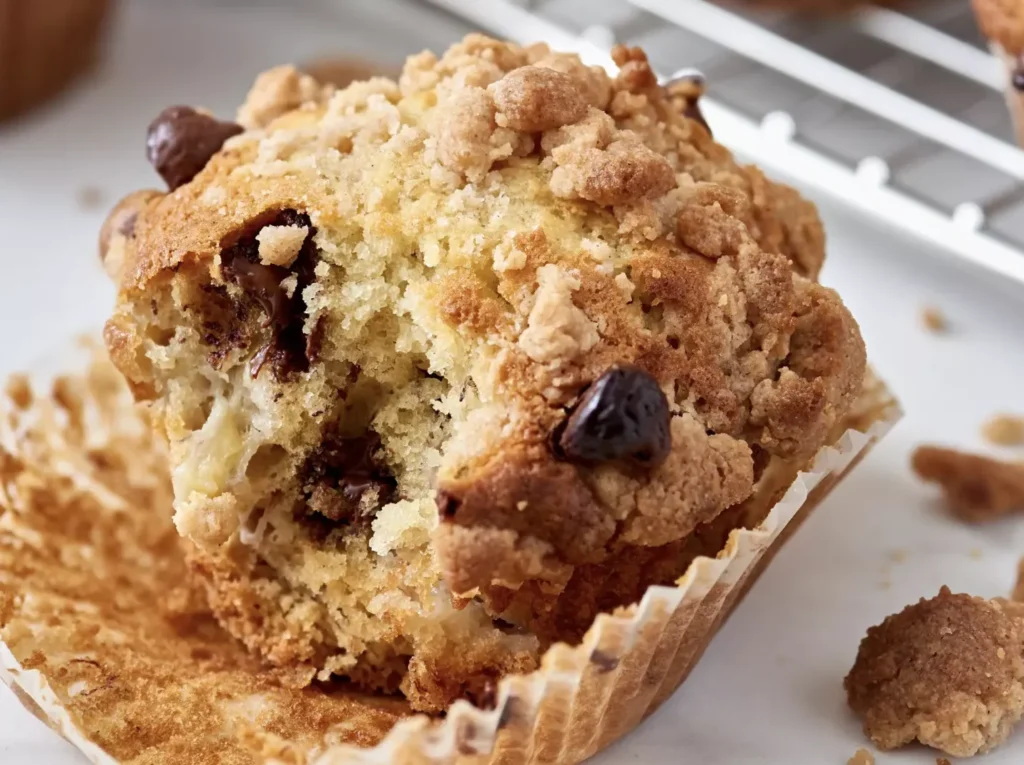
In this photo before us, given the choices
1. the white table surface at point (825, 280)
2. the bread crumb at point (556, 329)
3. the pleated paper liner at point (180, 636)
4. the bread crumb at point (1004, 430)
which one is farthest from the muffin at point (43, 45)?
the bread crumb at point (1004, 430)

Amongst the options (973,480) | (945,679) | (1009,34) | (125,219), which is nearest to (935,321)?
(973,480)

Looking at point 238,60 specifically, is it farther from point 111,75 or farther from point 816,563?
point 816,563

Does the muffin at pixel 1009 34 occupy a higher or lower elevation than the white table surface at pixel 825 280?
higher

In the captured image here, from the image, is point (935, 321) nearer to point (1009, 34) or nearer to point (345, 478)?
point (1009, 34)

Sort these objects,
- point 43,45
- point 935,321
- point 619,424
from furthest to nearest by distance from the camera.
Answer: point 43,45 → point 935,321 → point 619,424

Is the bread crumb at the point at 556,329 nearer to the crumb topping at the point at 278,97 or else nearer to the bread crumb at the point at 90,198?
the crumb topping at the point at 278,97
